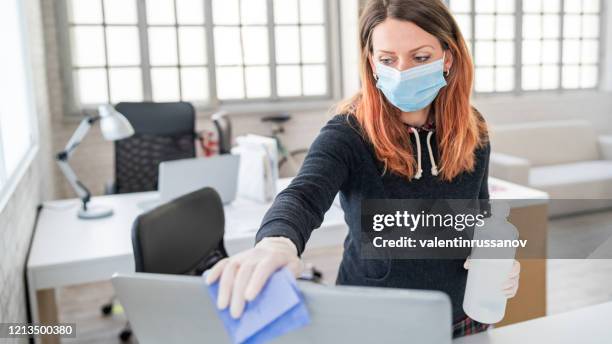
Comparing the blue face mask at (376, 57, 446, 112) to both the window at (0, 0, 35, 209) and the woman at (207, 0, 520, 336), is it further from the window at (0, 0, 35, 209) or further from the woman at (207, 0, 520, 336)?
the window at (0, 0, 35, 209)

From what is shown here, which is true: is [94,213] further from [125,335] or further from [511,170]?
[511,170]

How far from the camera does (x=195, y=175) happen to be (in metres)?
2.37

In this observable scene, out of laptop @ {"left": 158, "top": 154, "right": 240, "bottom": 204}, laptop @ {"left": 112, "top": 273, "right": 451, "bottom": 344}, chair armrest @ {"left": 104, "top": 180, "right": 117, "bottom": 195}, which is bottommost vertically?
chair armrest @ {"left": 104, "top": 180, "right": 117, "bottom": 195}

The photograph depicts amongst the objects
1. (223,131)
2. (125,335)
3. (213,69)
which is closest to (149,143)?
(223,131)

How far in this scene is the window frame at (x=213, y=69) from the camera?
4.63 m

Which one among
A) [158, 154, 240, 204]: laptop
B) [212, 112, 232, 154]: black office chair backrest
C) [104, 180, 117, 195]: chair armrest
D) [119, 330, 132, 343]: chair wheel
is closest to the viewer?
[158, 154, 240, 204]: laptop

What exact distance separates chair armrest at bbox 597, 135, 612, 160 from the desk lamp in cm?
496

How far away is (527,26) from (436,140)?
5683 millimetres

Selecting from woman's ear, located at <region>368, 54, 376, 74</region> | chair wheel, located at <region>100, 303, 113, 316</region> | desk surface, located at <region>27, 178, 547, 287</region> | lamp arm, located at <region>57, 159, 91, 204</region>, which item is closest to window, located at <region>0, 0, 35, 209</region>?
lamp arm, located at <region>57, 159, 91, 204</region>

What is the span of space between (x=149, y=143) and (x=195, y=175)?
1263 millimetres

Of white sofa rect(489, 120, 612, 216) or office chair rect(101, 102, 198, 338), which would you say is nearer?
office chair rect(101, 102, 198, 338)

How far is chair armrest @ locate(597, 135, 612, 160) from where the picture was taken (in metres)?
5.62

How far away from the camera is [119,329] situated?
2.97 metres

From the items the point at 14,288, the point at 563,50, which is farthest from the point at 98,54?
the point at 563,50
